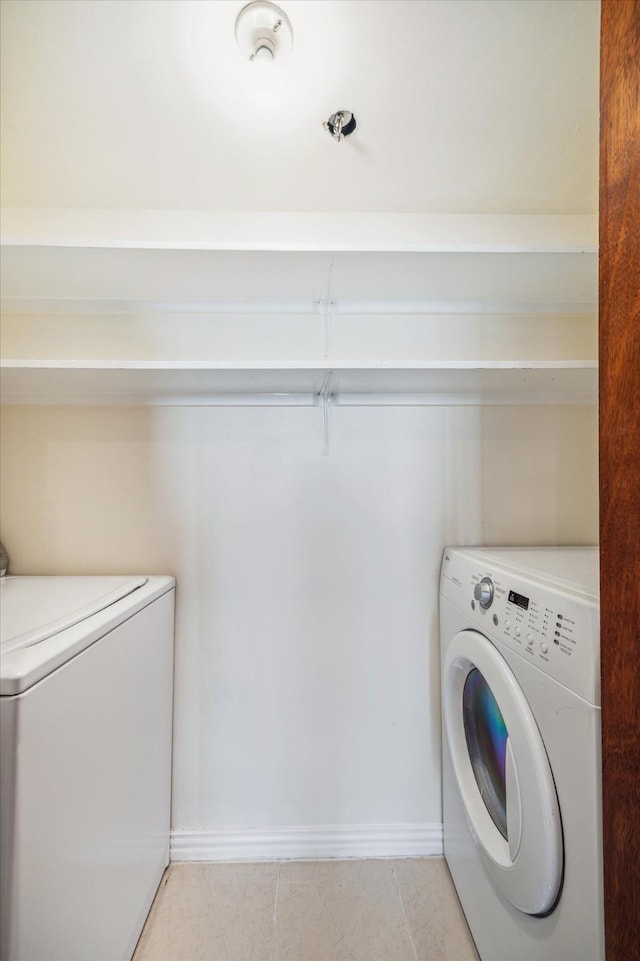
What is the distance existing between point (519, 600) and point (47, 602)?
1.04 metres

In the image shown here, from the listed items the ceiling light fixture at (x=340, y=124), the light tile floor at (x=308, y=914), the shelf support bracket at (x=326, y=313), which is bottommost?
the light tile floor at (x=308, y=914)

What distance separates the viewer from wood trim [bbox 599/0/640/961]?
549 millimetres

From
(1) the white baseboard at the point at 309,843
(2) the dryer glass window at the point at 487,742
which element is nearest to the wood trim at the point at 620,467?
(2) the dryer glass window at the point at 487,742

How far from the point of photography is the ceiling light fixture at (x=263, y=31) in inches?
41.2

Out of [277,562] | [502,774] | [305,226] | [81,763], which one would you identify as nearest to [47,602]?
[81,763]

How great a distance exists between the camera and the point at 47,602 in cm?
101

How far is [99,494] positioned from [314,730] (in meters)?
1.09

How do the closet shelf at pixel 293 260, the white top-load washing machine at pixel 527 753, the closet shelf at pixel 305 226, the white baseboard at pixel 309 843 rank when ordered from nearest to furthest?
the white top-load washing machine at pixel 527 753, the closet shelf at pixel 293 260, the closet shelf at pixel 305 226, the white baseboard at pixel 309 843

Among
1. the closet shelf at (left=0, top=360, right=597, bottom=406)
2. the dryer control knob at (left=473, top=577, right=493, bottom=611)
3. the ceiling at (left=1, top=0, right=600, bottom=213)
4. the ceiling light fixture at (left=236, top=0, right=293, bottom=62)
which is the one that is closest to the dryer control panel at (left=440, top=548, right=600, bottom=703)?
the dryer control knob at (left=473, top=577, right=493, bottom=611)

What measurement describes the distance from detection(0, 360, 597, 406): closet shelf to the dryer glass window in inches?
32.7

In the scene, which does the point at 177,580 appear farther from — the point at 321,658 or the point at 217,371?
the point at 217,371

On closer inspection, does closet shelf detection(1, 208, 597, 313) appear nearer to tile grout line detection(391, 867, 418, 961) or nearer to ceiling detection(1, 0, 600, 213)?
ceiling detection(1, 0, 600, 213)

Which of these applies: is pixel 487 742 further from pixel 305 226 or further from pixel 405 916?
pixel 305 226

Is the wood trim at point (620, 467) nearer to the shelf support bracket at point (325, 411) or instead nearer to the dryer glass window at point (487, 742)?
the dryer glass window at point (487, 742)
